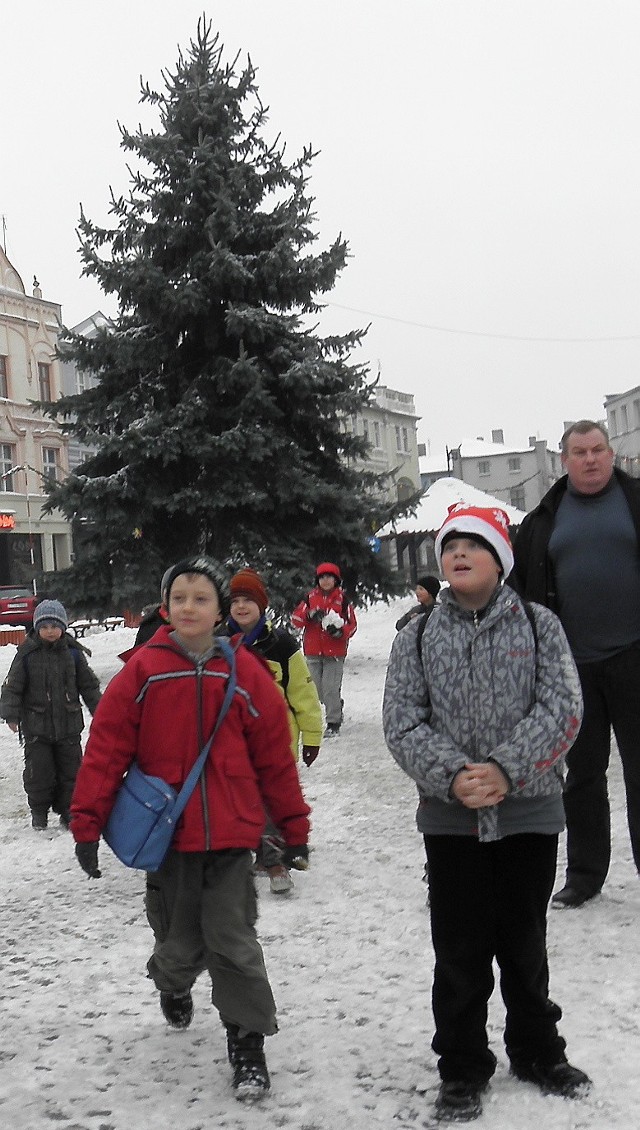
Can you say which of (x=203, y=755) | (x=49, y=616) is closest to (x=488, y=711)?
(x=203, y=755)

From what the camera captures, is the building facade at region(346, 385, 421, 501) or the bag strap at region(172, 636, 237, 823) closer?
the bag strap at region(172, 636, 237, 823)

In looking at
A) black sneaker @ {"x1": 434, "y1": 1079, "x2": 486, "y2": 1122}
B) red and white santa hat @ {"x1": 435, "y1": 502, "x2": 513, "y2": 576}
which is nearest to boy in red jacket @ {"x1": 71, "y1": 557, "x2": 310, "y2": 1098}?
black sneaker @ {"x1": 434, "y1": 1079, "x2": 486, "y2": 1122}

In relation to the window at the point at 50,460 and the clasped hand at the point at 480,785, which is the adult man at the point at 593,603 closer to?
the clasped hand at the point at 480,785

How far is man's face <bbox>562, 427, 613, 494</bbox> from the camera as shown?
5.37 metres

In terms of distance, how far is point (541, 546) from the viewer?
18.3 ft

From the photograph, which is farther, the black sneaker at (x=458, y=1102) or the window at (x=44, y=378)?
the window at (x=44, y=378)

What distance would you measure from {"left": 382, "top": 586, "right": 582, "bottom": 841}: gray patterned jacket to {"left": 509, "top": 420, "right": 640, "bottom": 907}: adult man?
76.5 inches

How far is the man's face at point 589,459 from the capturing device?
5.37m

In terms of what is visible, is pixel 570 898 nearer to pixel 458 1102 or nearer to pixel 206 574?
pixel 458 1102

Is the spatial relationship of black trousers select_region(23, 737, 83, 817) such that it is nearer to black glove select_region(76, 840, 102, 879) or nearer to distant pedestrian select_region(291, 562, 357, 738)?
distant pedestrian select_region(291, 562, 357, 738)

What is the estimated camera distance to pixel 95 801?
380 cm

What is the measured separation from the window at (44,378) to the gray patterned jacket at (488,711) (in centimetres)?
4974

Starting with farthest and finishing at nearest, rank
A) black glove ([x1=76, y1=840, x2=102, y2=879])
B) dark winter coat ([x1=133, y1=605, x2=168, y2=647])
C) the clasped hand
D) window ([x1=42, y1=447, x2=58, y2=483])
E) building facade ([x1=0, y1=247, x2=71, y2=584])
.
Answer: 1. window ([x1=42, y1=447, x2=58, y2=483])
2. building facade ([x1=0, y1=247, x2=71, y2=584])
3. dark winter coat ([x1=133, y1=605, x2=168, y2=647])
4. black glove ([x1=76, y1=840, x2=102, y2=879])
5. the clasped hand

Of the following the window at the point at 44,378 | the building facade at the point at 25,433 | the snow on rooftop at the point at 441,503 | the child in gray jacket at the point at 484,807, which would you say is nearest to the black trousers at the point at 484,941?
the child in gray jacket at the point at 484,807
